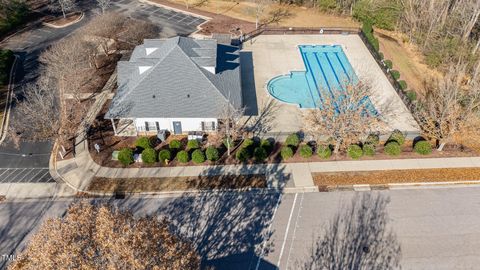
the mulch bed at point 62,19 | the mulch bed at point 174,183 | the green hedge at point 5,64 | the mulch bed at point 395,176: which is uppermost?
the mulch bed at point 62,19

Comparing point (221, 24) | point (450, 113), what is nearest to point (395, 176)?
point (450, 113)

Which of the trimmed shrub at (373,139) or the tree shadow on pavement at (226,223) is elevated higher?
the trimmed shrub at (373,139)

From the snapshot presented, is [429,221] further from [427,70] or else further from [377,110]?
[427,70]

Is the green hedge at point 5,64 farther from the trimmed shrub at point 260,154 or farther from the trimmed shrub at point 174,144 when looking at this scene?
the trimmed shrub at point 260,154

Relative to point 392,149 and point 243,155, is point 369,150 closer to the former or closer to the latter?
point 392,149

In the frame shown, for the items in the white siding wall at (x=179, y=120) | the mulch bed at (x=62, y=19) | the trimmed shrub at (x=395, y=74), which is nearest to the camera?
the white siding wall at (x=179, y=120)

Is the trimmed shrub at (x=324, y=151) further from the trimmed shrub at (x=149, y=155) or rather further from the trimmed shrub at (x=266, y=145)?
the trimmed shrub at (x=149, y=155)

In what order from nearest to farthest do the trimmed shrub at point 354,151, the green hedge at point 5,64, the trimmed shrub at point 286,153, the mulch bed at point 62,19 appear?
the trimmed shrub at point 286,153
the trimmed shrub at point 354,151
the green hedge at point 5,64
the mulch bed at point 62,19

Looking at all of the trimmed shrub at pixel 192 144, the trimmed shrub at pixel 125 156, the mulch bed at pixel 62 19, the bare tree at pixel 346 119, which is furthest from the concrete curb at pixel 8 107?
the bare tree at pixel 346 119

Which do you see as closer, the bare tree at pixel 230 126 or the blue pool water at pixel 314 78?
the bare tree at pixel 230 126
